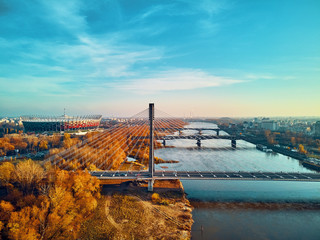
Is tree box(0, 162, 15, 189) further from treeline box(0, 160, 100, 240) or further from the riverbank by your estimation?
the riverbank

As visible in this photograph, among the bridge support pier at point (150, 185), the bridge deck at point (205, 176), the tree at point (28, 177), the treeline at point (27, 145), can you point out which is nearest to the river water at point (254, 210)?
the bridge deck at point (205, 176)

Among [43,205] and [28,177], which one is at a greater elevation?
[28,177]

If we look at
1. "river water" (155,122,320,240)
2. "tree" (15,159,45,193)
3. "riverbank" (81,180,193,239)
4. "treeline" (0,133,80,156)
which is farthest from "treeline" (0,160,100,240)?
"treeline" (0,133,80,156)

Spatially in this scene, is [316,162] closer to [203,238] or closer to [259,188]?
[259,188]

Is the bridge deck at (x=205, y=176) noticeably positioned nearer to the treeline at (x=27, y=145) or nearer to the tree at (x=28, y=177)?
the tree at (x=28, y=177)

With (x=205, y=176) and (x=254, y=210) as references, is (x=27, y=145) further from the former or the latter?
(x=254, y=210)

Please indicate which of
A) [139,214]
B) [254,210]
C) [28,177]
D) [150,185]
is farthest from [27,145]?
[254,210]

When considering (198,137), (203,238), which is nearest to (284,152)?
(198,137)
